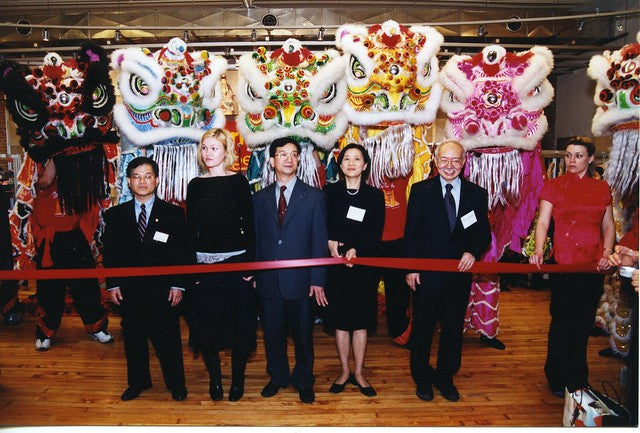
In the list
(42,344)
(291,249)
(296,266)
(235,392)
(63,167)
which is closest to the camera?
(296,266)

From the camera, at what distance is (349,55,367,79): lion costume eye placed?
289cm

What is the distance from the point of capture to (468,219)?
2566 millimetres

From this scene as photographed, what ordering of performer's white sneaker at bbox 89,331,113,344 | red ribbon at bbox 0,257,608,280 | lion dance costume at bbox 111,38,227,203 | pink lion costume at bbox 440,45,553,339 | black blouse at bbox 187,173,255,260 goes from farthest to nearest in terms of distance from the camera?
1. performer's white sneaker at bbox 89,331,113,344
2. pink lion costume at bbox 440,45,553,339
3. lion dance costume at bbox 111,38,227,203
4. black blouse at bbox 187,173,255,260
5. red ribbon at bbox 0,257,608,280

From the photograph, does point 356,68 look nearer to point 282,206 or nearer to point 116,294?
point 282,206

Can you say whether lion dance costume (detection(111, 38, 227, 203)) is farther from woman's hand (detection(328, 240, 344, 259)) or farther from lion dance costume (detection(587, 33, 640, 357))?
lion dance costume (detection(587, 33, 640, 357))

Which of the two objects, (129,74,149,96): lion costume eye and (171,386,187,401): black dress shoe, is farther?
(129,74,149,96): lion costume eye

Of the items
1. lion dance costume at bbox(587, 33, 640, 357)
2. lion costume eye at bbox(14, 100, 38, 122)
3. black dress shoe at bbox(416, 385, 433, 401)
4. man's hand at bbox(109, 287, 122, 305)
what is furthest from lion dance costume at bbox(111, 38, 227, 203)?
lion dance costume at bbox(587, 33, 640, 357)

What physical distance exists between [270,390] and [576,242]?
200 cm

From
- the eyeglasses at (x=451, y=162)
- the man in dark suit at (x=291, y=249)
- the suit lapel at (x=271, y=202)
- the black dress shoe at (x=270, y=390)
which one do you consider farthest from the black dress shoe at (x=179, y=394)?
the eyeglasses at (x=451, y=162)

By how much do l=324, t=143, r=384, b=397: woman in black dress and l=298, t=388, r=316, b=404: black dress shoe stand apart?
335mm

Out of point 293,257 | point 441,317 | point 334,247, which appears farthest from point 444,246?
point 293,257

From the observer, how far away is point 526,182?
3232 millimetres

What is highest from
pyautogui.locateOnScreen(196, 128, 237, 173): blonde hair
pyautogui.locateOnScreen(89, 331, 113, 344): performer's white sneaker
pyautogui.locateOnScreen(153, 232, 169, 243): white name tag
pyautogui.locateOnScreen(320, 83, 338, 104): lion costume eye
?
pyautogui.locateOnScreen(320, 83, 338, 104): lion costume eye

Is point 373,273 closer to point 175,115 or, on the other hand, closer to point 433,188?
point 433,188
